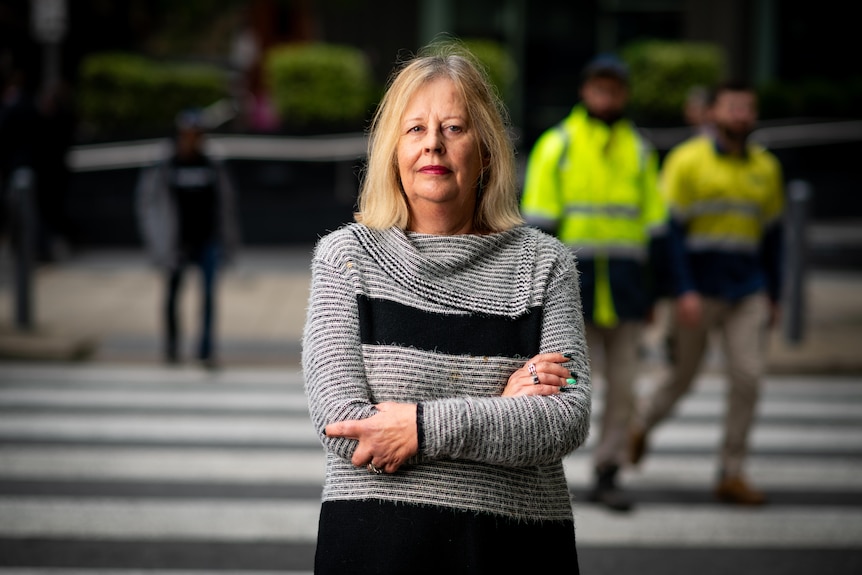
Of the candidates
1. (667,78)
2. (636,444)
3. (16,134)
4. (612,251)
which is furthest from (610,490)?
(667,78)

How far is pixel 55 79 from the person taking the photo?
1644 centimetres

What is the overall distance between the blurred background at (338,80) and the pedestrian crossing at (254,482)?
20.4 feet

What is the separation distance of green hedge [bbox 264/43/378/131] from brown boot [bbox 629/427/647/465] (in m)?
11.9

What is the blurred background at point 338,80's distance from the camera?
17172 mm

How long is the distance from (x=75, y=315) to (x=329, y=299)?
32.0 feet

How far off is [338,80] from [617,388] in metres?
12.7

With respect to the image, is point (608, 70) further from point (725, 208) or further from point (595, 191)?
point (725, 208)

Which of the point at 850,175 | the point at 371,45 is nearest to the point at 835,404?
the point at 850,175

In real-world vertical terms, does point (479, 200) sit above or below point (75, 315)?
above

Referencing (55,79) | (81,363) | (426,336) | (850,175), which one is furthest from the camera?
(850,175)

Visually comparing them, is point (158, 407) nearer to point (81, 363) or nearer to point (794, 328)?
point (81, 363)

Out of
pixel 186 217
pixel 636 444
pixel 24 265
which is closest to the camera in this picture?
pixel 636 444

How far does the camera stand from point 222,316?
40.8 feet

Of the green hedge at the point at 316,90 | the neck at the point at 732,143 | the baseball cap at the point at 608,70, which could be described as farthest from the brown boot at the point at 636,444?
the green hedge at the point at 316,90
